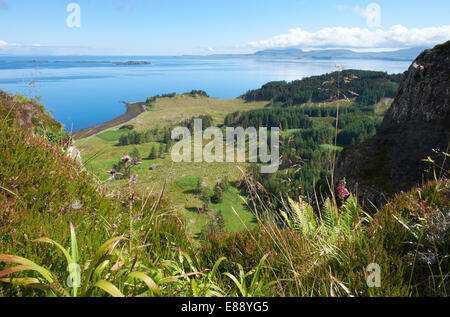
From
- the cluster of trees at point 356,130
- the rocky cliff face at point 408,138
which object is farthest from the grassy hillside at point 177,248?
the cluster of trees at point 356,130

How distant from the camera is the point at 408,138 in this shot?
38.1 feet

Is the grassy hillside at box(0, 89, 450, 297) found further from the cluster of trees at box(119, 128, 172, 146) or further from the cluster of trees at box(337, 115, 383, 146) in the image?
the cluster of trees at box(119, 128, 172, 146)

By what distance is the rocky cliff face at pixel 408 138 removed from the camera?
1037 centimetres


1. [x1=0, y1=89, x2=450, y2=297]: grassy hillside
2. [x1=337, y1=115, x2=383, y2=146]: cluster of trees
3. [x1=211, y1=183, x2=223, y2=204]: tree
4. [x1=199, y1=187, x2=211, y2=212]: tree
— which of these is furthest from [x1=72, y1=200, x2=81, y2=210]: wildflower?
[x1=337, y1=115, x2=383, y2=146]: cluster of trees

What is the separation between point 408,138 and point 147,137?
167m

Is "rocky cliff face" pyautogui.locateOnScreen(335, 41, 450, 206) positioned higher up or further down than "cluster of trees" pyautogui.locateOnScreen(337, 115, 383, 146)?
higher up

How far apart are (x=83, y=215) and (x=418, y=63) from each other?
15857mm

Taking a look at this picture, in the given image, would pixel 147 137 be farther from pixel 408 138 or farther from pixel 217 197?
pixel 408 138

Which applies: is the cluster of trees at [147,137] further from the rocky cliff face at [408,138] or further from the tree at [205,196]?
the rocky cliff face at [408,138]

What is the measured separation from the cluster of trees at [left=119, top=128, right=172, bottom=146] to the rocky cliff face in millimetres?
159317

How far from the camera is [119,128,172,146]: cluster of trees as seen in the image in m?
162

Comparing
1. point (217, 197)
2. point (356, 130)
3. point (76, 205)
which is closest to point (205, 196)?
point (217, 197)

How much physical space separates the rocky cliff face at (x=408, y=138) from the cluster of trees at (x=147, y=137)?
159 metres
